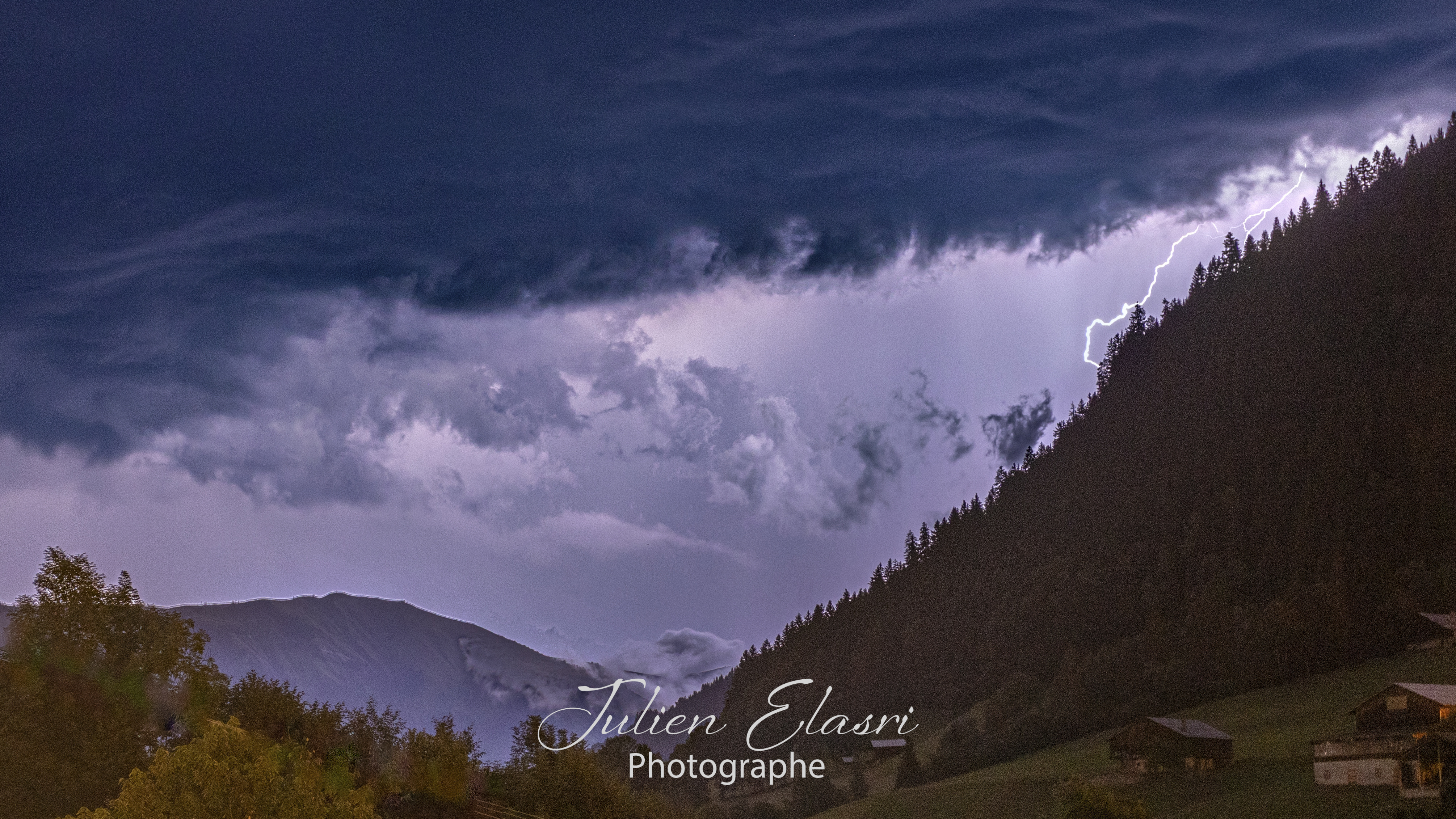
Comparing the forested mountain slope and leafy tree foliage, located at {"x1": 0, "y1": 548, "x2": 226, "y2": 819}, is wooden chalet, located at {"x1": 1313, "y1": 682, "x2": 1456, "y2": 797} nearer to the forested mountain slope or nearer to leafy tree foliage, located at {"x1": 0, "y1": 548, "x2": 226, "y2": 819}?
the forested mountain slope

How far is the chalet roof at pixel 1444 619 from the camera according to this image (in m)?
129

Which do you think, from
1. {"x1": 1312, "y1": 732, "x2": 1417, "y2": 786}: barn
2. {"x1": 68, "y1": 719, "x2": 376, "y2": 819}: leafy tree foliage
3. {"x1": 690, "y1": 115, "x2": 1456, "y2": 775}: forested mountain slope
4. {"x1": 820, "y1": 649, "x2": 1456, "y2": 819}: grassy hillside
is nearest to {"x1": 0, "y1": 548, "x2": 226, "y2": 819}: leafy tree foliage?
{"x1": 68, "y1": 719, "x2": 376, "y2": 819}: leafy tree foliage

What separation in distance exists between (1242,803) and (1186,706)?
157 ft

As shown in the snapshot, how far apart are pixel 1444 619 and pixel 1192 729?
125 feet

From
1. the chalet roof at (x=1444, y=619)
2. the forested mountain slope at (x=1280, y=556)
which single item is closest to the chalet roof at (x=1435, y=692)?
the chalet roof at (x=1444, y=619)

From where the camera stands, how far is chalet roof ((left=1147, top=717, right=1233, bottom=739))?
113 m

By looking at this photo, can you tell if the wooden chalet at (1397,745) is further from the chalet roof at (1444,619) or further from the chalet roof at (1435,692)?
the chalet roof at (1444,619)

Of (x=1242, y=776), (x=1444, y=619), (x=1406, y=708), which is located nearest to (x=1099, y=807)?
(x=1242, y=776)

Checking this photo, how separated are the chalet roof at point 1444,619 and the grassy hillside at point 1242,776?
3.52 m

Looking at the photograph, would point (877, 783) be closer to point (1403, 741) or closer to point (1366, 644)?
point (1366, 644)

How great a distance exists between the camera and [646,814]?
100m

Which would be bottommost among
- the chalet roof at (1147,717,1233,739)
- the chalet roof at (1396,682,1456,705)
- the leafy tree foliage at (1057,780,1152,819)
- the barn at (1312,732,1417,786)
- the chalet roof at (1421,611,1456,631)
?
the leafy tree foliage at (1057,780,1152,819)

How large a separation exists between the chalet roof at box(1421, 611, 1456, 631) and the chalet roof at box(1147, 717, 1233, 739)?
3118 cm

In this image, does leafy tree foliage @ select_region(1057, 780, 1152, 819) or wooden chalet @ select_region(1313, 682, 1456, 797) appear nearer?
wooden chalet @ select_region(1313, 682, 1456, 797)
